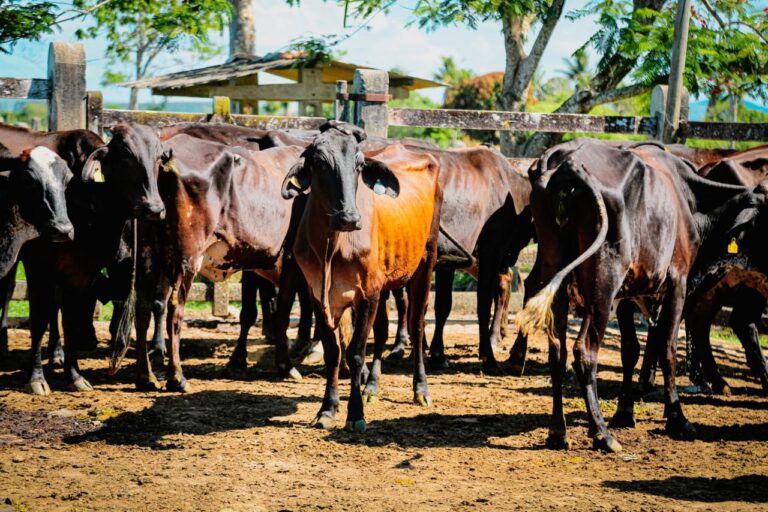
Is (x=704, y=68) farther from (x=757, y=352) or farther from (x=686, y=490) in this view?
(x=686, y=490)

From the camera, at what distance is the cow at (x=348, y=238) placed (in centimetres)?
724

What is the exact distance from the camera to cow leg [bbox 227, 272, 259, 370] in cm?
963

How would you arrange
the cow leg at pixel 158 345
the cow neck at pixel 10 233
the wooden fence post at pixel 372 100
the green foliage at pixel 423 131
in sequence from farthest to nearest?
1. the green foliage at pixel 423 131
2. the wooden fence post at pixel 372 100
3. the cow leg at pixel 158 345
4. the cow neck at pixel 10 233

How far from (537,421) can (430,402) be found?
998 millimetres

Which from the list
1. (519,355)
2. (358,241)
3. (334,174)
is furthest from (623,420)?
(334,174)

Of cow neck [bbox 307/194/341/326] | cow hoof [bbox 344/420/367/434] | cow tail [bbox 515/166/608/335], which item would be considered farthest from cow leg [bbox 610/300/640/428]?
cow neck [bbox 307/194/341/326]

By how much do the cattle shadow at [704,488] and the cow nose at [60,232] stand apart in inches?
182

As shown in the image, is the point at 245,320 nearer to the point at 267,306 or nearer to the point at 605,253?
the point at 267,306

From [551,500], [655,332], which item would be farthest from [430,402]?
[551,500]

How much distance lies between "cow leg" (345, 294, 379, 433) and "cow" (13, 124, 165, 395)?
2.15 metres

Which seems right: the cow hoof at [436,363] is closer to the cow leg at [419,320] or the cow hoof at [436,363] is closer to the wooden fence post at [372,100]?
the cow leg at [419,320]

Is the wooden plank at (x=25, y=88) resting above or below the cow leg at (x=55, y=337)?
above

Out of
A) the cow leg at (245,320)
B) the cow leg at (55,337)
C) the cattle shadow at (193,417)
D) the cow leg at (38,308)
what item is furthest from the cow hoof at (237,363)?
the cow leg at (38,308)

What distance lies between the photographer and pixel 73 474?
605 cm
